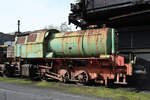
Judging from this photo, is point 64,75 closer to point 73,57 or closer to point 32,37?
point 73,57

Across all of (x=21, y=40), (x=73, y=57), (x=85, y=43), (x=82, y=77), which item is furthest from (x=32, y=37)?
(x=82, y=77)

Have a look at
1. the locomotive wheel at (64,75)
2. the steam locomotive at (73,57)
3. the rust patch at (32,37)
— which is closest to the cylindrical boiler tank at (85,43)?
the steam locomotive at (73,57)

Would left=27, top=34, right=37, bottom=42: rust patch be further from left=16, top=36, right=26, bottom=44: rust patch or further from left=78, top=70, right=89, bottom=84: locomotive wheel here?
left=78, top=70, right=89, bottom=84: locomotive wheel

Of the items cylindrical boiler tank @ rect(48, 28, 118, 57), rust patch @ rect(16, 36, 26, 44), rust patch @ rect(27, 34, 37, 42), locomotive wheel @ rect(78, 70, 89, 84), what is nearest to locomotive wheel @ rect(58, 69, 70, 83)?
locomotive wheel @ rect(78, 70, 89, 84)

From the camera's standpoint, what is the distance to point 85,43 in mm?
9812

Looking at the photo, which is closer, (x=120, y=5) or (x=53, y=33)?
(x=120, y=5)

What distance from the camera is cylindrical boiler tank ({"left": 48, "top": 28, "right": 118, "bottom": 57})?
9.27 m

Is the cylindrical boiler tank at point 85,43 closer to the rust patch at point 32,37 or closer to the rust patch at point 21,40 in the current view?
the rust patch at point 32,37

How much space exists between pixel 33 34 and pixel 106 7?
5825 mm

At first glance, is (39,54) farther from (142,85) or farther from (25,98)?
(142,85)

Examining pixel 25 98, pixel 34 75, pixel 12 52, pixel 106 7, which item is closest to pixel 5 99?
pixel 25 98

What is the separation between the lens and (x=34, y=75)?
39.5 ft

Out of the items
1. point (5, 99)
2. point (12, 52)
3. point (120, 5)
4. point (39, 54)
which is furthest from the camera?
point (12, 52)

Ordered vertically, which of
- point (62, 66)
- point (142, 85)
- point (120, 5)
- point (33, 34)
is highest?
point (120, 5)
